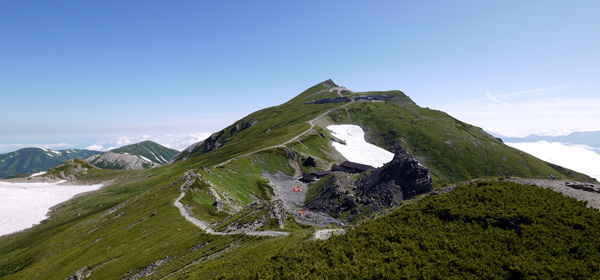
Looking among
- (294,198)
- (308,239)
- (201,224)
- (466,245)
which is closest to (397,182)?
(294,198)

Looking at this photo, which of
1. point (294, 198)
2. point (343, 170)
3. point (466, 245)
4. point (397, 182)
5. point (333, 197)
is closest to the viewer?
point (466, 245)

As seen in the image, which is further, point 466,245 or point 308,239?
point 308,239

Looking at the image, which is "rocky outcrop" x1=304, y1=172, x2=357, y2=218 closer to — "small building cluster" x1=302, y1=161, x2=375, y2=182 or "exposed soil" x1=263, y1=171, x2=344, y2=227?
"exposed soil" x1=263, y1=171, x2=344, y2=227

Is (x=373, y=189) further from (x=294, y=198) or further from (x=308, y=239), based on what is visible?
(x=308, y=239)

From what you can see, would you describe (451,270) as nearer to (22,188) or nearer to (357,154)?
(357,154)

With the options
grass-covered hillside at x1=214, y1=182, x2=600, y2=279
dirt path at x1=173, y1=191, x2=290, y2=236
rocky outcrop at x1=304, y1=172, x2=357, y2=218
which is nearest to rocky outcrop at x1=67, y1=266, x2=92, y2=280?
dirt path at x1=173, y1=191, x2=290, y2=236

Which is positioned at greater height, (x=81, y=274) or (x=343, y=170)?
(x=343, y=170)

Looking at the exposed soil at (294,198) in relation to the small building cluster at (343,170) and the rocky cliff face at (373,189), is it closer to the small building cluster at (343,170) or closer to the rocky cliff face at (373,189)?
the rocky cliff face at (373,189)

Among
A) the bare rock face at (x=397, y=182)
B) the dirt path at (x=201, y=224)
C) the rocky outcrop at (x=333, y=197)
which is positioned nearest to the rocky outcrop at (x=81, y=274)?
the dirt path at (x=201, y=224)

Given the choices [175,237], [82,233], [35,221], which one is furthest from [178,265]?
[35,221]
